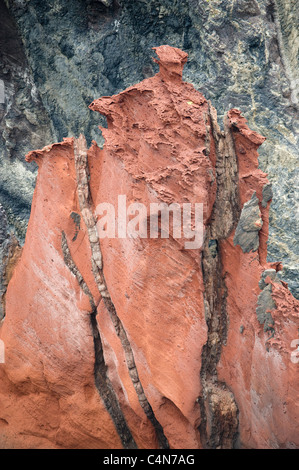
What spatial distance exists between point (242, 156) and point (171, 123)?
2.26ft

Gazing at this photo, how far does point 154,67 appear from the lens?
27.9 ft

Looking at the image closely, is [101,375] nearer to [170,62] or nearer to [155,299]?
[155,299]

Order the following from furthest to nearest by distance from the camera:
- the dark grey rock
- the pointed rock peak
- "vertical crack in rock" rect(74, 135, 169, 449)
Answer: "vertical crack in rock" rect(74, 135, 169, 449) → the pointed rock peak → the dark grey rock

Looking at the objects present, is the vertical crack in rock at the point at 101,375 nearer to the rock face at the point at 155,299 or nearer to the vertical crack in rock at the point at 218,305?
the rock face at the point at 155,299

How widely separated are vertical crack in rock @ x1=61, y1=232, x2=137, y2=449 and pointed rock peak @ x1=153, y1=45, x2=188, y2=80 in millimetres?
1744

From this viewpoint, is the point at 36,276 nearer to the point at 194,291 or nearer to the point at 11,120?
the point at 194,291

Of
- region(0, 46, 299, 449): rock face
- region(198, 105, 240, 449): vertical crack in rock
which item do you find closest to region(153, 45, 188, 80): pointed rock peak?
region(0, 46, 299, 449): rock face

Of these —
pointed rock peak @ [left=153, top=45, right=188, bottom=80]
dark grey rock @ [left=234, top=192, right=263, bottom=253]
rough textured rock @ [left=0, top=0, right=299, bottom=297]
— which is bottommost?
dark grey rock @ [left=234, top=192, right=263, bottom=253]

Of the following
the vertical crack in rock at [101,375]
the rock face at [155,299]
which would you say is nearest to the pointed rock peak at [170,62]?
the rock face at [155,299]

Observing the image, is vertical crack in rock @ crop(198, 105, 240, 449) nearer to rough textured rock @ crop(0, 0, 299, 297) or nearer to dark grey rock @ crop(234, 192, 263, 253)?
dark grey rock @ crop(234, 192, 263, 253)

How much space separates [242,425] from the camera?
15.7 ft

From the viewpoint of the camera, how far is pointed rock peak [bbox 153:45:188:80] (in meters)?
4.52

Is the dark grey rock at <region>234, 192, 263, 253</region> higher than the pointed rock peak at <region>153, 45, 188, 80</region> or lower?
lower

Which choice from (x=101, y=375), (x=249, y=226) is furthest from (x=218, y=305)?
(x=101, y=375)
